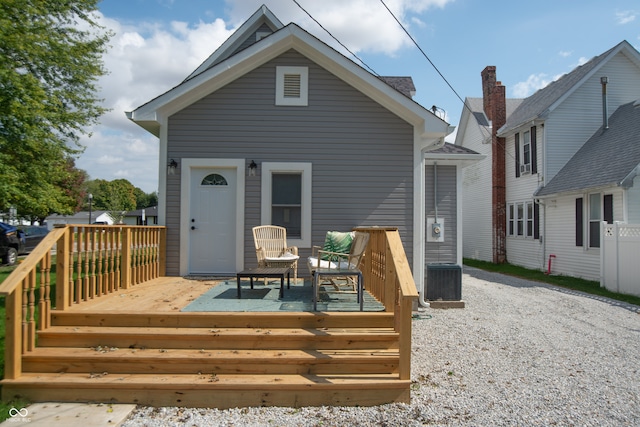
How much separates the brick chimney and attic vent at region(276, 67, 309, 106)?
12.4 metres

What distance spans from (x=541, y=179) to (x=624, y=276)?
5435mm

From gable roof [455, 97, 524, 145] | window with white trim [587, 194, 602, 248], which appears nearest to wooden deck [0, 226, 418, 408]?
window with white trim [587, 194, 602, 248]

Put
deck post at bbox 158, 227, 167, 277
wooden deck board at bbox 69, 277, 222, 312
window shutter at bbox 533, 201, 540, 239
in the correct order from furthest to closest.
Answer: window shutter at bbox 533, 201, 540, 239
deck post at bbox 158, 227, 167, 277
wooden deck board at bbox 69, 277, 222, 312

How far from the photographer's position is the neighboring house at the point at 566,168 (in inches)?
468

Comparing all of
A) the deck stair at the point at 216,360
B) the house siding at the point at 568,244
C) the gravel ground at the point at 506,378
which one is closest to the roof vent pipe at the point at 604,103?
the house siding at the point at 568,244

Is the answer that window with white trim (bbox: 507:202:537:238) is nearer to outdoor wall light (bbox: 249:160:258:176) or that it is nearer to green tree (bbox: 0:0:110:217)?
outdoor wall light (bbox: 249:160:258:176)

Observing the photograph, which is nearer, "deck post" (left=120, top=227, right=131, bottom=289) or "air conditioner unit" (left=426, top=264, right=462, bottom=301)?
"deck post" (left=120, top=227, right=131, bottom=289)

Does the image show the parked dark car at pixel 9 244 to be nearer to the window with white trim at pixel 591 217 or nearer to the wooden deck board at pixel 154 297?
the wooden deck board at pixel 154 297

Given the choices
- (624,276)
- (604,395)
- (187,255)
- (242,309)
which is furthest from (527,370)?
(624,276)

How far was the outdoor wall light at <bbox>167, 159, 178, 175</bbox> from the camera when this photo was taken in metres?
7.48

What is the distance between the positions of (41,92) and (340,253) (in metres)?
12.5

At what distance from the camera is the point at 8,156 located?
44.2 ft

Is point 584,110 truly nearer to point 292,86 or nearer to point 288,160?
point 292,86

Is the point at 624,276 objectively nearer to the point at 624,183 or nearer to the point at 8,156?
the point at 624,183
